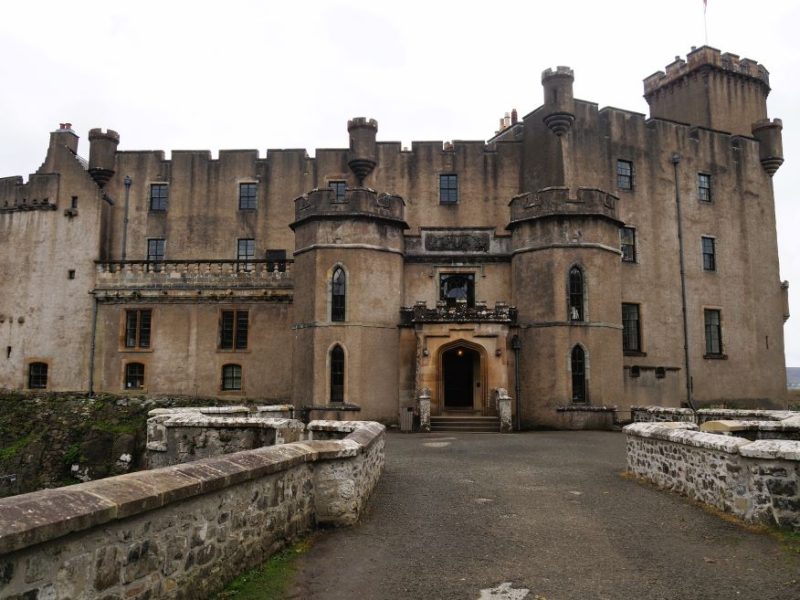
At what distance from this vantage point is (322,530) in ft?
29.6

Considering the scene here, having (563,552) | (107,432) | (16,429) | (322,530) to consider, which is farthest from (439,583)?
(16,429)

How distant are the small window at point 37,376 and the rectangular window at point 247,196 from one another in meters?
11.4

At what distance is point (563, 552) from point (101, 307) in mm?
26381

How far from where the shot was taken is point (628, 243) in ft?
97.9

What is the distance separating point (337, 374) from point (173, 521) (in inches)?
734

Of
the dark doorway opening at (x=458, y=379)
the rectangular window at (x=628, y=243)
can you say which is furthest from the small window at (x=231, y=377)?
the rectangular window at (x=628, y=243)

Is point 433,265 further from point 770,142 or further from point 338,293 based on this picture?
point 770,142

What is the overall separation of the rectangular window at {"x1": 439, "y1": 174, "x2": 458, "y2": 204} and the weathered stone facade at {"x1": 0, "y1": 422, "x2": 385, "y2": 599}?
2242 centimetres

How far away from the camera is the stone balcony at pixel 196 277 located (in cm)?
2880

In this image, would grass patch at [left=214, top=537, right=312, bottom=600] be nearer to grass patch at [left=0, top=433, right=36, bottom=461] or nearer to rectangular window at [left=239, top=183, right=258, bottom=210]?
grass patch at [left=0, top=433, right=36, bottom=461]

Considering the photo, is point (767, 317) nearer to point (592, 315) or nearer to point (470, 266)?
point (592, 315)

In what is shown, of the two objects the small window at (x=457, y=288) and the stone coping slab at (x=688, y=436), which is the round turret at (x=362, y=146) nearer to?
the small window at (x=457, y=288)

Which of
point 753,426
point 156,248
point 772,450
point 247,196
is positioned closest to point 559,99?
point 247,196

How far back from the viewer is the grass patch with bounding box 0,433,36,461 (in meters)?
25.0
